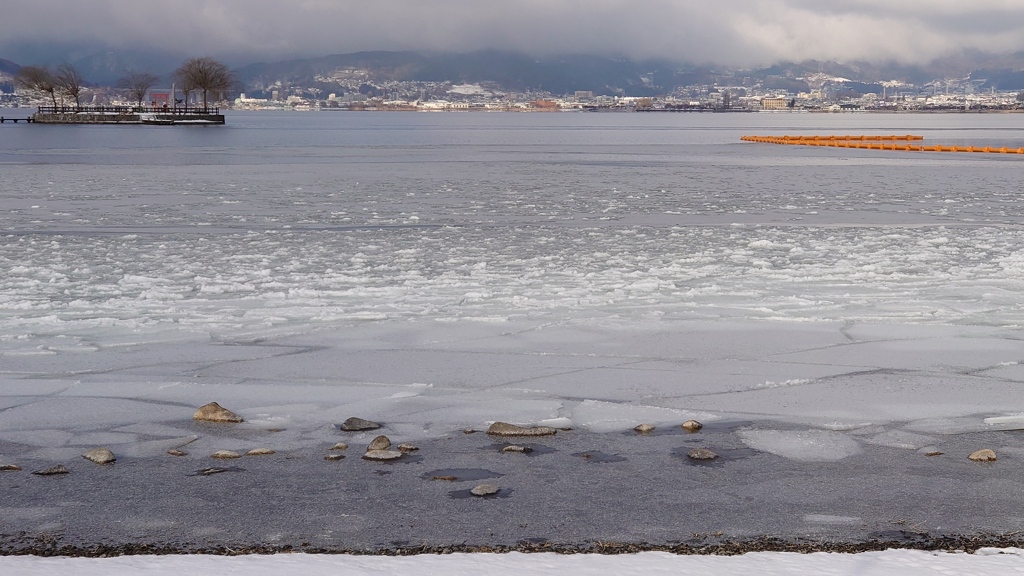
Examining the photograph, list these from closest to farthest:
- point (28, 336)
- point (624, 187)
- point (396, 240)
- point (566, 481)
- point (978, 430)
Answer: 1. point (566, 481)
2. point (978, 430)
3. point (28, 336)
4. point (396, 240)
5. point (624, 187)

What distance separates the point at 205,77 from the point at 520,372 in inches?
4939

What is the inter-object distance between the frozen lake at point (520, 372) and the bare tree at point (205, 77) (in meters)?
113

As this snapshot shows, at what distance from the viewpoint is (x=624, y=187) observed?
84.0 ft

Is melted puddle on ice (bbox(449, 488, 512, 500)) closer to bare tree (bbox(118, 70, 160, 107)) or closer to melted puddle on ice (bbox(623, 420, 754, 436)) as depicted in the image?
melted puddle on ice (bbox(623, 420, 754, 436))

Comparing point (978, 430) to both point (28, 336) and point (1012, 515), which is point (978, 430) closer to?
point (1012, 515)

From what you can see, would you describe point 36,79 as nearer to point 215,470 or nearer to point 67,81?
point 67,81

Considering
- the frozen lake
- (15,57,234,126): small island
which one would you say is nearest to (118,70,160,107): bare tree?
(15,57,234,126): small island

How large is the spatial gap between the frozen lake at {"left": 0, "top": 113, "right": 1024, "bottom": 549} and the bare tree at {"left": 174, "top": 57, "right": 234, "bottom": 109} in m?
113

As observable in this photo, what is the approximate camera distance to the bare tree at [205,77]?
409 feet

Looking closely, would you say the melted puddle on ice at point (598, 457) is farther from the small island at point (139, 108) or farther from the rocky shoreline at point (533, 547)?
the small island at point (139, 108)

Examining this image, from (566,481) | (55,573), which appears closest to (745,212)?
(566,481)

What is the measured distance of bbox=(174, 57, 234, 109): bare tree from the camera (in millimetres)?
124688

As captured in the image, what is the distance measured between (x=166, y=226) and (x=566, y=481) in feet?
42.4

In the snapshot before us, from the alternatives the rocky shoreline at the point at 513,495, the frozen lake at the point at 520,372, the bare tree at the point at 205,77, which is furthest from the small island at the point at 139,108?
the rocky shoreline at the point at 513,495
